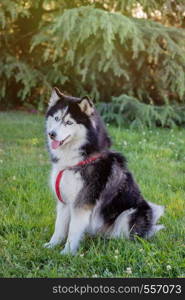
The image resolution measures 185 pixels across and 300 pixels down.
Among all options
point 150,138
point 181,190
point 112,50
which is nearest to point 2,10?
point 112,50

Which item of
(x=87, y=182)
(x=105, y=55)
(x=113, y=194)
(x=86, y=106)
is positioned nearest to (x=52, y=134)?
(x=86, y=106)

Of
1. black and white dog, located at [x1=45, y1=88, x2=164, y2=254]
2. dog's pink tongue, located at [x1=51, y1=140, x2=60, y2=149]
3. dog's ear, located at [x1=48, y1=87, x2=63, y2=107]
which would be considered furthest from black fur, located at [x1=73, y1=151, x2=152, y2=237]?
dog's ear, located at [x1=48, y1=87, x2=63, y2=107]

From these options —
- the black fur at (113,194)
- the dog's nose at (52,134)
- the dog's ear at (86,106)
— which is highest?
the dog's ear at (86,106)

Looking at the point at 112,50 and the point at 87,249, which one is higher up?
the point at 112,50

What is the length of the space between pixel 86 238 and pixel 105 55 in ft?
20.1

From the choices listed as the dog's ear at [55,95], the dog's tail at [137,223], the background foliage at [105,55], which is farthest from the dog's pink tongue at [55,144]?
the background foliage at [105,55]

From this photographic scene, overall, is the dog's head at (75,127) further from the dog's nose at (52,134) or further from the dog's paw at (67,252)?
the dog's paw at (67,252)

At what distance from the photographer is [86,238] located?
390 cm

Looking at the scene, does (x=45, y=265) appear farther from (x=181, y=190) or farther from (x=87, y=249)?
(x=181, y=190)

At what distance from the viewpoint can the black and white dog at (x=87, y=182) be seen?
359 cm

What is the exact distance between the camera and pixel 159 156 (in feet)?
22.4

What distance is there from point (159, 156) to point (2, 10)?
5.42m

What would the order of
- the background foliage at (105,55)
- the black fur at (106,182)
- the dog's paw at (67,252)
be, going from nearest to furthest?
the dog's paw at (67,252)
the black fur at (106,182)
the background foliage at (105,55)

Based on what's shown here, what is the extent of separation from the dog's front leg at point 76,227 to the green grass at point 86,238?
78mm
